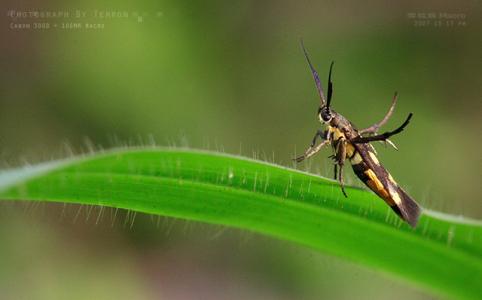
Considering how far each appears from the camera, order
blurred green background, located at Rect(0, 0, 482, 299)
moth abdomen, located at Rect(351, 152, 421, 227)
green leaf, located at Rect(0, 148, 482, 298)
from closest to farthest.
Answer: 1. green leaf, located at Rect(0, 148, 482, 298)
2. moth abdomen, located at Rect(351, 152, 421, 227)
3. blurred green background, located at Rect(0, 0, 482, 299)

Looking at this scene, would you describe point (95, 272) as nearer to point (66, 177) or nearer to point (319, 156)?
point (319, 156)

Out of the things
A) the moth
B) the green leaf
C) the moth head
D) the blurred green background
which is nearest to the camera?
the green leaf

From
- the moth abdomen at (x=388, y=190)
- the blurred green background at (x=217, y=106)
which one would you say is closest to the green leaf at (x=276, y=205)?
the moth abdomen at (x=388, y=190)

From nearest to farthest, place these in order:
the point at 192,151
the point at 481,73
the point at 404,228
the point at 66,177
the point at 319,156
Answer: the point at 66,177 < the point at 192,151 < the point at 404,228 < the point at 319,156 < the point at 481,73

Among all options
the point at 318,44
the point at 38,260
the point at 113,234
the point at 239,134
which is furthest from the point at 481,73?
the point at 38,260

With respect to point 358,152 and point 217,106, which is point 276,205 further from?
point 217,106

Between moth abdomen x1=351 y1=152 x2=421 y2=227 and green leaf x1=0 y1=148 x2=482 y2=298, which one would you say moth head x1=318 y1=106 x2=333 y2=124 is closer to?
moth abdomen x1=351 y1=152 x2=421 y2=227

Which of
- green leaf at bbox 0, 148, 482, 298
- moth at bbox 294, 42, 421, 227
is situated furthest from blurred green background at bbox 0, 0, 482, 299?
green leaf at bbox 0, 148, 482, 298
